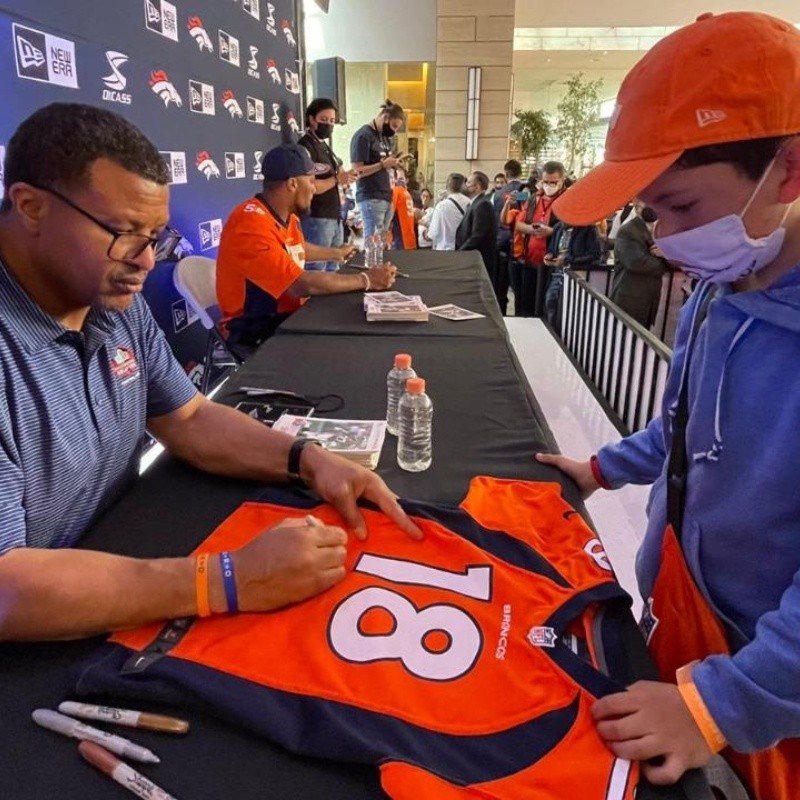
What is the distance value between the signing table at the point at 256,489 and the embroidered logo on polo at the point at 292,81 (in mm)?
3889

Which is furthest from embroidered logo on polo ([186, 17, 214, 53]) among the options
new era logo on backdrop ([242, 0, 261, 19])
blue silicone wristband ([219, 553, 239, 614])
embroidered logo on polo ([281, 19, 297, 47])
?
blue silicone wristband ([219, 553, 239, 614])

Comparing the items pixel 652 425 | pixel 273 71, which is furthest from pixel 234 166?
pixel 652 425

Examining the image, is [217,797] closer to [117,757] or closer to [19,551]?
[117,757]

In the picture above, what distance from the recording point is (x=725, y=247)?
0.71 m

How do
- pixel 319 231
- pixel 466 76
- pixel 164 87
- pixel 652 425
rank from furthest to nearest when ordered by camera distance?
1. pixel 466 76
2. pixel 319 231
3. pixel 164 87
4. pixel 652 425

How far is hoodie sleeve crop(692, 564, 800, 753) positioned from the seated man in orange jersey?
2193mm

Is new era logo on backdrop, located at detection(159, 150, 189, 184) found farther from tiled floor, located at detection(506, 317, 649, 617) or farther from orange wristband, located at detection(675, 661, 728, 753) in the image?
orange wristband, located at detection(675, 661, 728, 753)

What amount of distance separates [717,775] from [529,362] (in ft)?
10.3

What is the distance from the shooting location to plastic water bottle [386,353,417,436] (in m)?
1.31

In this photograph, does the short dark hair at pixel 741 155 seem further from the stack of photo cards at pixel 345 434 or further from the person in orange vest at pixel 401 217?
the person in orange vest at pixel 401 217

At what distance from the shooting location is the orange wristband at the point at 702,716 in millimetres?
590

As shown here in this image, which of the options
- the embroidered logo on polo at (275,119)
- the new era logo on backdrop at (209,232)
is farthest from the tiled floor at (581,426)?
the embroidered logo on polo at (275,119)

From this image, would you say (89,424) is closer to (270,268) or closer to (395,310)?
(395,310)

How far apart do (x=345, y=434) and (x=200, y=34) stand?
3356 millimetres
